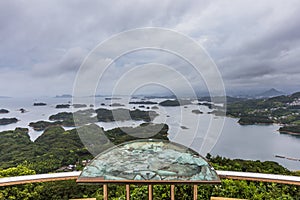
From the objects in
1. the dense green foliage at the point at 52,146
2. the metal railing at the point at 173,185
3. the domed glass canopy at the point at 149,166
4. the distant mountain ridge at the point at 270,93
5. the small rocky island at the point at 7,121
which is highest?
the distant mountain ridge at the point at 270,93

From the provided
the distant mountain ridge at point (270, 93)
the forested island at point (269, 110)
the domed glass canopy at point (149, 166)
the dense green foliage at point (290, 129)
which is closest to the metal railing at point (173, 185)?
the domed glass canopy at point (149, 166)

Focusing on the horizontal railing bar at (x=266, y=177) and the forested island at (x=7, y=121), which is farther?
the forested island at (x=7, y=121)

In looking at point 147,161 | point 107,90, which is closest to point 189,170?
point 147,161

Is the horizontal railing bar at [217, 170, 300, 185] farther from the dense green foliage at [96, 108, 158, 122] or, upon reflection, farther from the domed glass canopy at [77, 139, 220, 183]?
the dense green foliage at [96, 108, 158, 122]

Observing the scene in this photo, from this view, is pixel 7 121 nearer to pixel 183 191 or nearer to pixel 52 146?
pixel 52 146

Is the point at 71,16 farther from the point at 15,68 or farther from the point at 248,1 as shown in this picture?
the point at 15,68

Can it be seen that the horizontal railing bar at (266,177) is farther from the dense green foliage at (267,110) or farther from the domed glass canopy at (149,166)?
the dense green foliage at (267,110)

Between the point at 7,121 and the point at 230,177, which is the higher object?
the point at 230,177

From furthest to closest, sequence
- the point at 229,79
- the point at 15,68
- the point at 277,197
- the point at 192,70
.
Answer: the point at 15,68, the point at 229,79, the point at 192,70, the point at 277,197

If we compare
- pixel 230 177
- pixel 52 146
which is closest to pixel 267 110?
pixel 230 177
